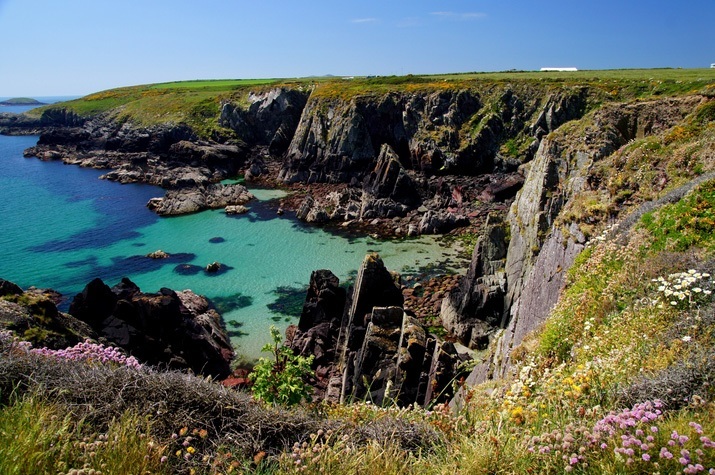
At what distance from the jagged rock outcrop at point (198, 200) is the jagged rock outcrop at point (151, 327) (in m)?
39.0

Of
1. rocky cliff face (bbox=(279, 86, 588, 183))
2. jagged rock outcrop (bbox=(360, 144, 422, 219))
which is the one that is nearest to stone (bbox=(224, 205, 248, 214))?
rocky cliff face (bbox=(279, 86, 588, 183))

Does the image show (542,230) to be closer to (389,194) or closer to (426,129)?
(389,194)

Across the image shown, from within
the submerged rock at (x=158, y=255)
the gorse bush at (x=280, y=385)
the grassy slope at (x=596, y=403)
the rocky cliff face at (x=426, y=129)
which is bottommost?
the submerged rock at (x=158, y=255)

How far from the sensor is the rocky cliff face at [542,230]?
17.6 meters

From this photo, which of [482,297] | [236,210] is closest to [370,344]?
[482,297]

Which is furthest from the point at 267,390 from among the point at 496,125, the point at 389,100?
the point at 389,100

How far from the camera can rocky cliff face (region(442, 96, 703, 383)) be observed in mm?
17562

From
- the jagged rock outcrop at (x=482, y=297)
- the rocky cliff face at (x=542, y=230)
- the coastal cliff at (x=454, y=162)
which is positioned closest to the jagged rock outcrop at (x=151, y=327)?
the coastal cliff at (x=454, y=162)

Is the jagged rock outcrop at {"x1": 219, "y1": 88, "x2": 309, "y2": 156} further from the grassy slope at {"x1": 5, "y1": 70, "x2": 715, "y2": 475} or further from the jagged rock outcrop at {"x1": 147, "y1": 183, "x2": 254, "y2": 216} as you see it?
the grassy slope at {"x1": 5, "y1": 70, "x2": 715, "y2": 475}

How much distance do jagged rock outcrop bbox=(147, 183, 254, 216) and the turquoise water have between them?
75.1 inches

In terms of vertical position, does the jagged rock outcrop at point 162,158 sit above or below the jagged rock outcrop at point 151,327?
above

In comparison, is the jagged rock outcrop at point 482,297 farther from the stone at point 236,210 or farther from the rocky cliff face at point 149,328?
the stone at point 236,210

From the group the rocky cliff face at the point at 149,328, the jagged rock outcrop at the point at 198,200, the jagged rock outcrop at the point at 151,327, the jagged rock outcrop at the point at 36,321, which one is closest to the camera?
the jagged rock outcrop at the point at 36,321

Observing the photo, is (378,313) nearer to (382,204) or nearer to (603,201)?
(603,201)
